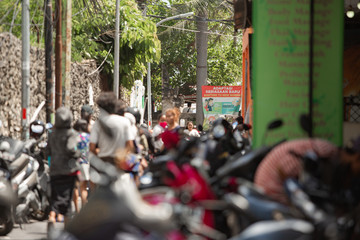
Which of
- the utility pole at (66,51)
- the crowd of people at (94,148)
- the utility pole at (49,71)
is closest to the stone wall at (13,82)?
the utility pole at (49,71)

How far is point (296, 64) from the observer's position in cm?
663

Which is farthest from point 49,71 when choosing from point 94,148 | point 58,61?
point 94,148

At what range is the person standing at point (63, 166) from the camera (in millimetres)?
8969

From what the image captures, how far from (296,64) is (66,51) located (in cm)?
968

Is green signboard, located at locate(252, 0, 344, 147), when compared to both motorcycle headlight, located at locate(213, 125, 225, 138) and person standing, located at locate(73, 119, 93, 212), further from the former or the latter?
person standing, located at locate(73, 119, 93, 212)

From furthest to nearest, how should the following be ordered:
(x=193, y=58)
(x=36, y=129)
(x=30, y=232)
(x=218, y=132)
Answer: (x=193, y=58), (x=36, y=129), (x=30, y=232), (x=218, y=132)

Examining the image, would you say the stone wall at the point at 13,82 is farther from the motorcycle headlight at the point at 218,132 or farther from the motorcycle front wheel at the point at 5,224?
the motorcycle headlight at the point at 218,132

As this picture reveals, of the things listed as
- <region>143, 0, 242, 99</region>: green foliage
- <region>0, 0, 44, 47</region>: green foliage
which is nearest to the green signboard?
<region>0, 0, 44, 47</region>: green foliage

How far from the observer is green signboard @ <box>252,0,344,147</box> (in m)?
6.61

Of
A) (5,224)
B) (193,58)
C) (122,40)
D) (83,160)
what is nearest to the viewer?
(5,224)

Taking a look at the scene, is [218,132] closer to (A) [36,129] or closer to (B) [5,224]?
(B) [5,224]

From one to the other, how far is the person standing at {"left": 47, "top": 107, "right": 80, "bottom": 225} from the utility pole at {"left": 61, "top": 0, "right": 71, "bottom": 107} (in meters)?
6.34

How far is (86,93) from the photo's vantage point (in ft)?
79.0

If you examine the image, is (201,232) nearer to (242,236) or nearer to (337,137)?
(242,236)
